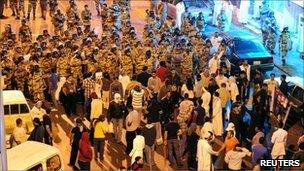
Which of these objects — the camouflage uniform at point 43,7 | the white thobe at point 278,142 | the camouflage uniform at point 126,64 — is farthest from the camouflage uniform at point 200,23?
the camouflage uniform at point 43,7

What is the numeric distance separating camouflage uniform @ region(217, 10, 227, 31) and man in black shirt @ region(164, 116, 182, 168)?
1211 mm

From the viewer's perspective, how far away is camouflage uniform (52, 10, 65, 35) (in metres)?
6.42

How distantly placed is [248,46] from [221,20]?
49 centimetres

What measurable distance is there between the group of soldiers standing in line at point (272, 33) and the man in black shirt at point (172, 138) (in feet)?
4.81

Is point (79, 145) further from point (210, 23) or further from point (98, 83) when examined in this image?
point (210, 23)

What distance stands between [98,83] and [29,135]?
3.21 feet

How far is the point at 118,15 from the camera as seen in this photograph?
6.54m

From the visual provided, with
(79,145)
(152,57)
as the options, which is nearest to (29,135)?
(79,145)

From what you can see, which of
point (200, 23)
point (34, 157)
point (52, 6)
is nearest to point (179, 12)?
point (200, 23)

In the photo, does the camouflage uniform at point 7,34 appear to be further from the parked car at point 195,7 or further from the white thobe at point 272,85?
the white thobe at point 272,85

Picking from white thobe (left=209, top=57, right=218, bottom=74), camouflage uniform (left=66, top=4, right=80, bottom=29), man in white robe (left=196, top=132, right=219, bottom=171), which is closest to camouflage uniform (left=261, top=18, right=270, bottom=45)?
white thobe (left=209, top=57, right=218, bottom=74)

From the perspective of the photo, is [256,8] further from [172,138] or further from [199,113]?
[172,138]

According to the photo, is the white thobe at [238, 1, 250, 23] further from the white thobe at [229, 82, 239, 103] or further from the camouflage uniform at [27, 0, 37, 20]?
the camouflage uniform at [27, 0, 37, 20]

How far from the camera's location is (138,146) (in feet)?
21.4
